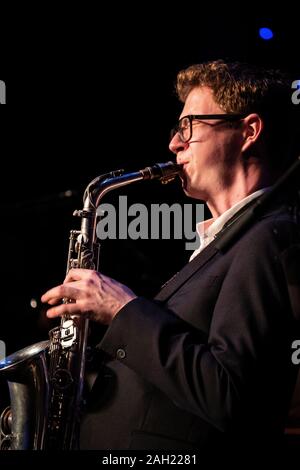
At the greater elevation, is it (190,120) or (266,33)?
(266,33)

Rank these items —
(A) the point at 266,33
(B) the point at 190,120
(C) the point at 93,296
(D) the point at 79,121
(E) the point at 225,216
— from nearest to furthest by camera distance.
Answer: (C) the point at 93,296 → (E) the point at 225,216 → (B) the point at 190,120 → (A) the point at 266,33 → (D) the point at 79,121

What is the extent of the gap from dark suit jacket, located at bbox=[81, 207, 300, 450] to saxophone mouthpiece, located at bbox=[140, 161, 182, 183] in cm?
62

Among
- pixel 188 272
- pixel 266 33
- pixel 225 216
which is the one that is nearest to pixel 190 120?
pixel 225 216

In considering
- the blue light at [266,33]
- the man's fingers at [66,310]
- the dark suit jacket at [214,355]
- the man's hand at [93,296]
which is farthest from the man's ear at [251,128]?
the blue light at [266,33]

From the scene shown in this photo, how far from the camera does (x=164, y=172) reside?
2635mm

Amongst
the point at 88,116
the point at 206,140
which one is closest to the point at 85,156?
the point at 88,116

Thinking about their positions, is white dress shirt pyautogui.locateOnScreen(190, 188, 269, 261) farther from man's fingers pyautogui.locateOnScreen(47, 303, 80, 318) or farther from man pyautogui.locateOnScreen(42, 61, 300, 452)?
man's fingers pyautogui.locateOnScreen(47, 303, 80, 318)

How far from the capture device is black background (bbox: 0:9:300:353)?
178 inches

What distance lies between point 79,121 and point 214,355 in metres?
3.58

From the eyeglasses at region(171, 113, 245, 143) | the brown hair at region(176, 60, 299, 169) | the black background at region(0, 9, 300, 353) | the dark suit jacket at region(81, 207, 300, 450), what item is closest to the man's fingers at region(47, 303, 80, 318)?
the dark suit jacket at region(81, 207, 300, 450)

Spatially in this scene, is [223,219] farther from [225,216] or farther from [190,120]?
[190,120]

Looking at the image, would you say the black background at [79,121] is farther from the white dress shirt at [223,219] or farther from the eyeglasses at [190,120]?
the white dress shirt at [223,219]

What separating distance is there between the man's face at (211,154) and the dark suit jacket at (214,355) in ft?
1.33

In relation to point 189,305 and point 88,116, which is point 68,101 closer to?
point 88,116
